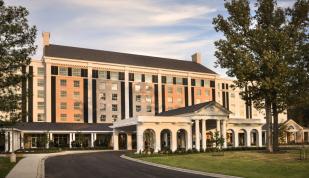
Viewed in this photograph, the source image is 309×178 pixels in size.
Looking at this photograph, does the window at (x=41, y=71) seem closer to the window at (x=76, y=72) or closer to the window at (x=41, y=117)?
the window at (x=76, y=72)

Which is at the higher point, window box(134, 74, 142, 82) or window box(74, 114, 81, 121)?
window box(134, 74, 142, 82)

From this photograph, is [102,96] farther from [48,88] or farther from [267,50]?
[267,50]

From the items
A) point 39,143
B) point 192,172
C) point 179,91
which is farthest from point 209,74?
point 192,172

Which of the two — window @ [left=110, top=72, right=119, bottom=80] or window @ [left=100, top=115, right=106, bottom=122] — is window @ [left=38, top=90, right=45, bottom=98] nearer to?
window @ [left=100, top=115, right=106, bottom=122]

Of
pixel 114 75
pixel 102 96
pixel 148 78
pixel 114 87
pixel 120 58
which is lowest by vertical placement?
pixel 102 96

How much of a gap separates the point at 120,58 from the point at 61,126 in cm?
2416

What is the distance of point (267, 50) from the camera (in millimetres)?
50062

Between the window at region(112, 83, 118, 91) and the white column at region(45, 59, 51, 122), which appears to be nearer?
the white column at region(45, 59, 51, 122)

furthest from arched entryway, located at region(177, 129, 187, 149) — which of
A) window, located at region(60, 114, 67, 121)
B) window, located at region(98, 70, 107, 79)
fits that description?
window, located at region(60, 114, 67, 121)

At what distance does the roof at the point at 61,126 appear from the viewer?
80.0 meters

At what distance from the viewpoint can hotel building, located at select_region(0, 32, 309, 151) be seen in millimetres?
73875

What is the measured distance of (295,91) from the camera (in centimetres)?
5284

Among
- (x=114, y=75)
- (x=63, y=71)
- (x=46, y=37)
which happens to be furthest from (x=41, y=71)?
(x=114, y=75)

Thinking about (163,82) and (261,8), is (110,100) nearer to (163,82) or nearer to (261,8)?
(163,82)
